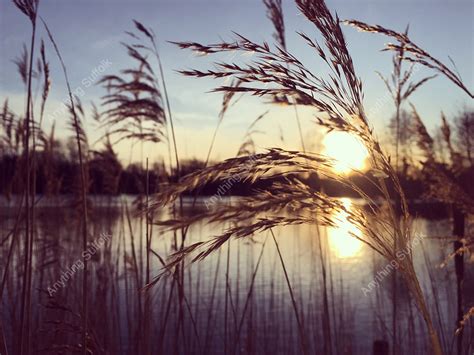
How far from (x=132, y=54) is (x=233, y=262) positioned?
805 cm

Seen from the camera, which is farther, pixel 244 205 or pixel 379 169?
pixel 379 169

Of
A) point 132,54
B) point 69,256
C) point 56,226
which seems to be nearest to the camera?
point 132,54

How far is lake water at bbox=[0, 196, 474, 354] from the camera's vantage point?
9.53ft

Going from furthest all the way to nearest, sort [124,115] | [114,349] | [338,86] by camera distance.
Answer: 1. [114,349]
2. [124,115]
3. [338,86]

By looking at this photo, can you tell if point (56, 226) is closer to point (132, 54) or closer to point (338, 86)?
point (132, 54)

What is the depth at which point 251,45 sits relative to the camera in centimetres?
135

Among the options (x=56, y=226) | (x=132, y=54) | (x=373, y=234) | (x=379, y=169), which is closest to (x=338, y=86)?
(x=379, y=169)

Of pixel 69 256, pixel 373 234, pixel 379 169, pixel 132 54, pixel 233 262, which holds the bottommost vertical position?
pixel 233 262

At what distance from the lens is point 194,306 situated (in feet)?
21.2

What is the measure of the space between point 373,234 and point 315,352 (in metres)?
3.64

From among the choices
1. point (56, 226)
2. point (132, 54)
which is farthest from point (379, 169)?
point (56, 226)

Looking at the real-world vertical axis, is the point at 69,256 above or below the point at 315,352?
above

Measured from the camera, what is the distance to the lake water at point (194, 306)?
2904 millimetres

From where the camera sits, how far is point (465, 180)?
434 cm
